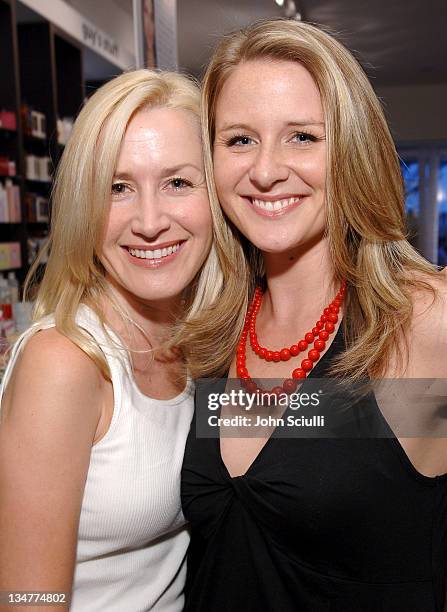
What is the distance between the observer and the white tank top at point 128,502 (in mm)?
1267

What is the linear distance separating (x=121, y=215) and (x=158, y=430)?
0.44 metres

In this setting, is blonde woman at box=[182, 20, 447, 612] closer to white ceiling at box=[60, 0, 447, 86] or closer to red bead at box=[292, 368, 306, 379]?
red bead at box=[292, 368, 306, 379]

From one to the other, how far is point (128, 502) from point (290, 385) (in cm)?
39

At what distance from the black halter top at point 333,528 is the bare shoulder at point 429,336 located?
114 mm

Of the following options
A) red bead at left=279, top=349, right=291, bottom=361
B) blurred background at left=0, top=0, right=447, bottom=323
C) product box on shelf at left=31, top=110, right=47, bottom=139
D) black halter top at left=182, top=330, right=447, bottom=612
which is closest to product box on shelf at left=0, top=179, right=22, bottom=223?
blurred background at left=0, top=0, right=447, bottom=323

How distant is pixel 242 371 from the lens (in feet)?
4.87

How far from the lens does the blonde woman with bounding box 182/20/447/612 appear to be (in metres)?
1.24

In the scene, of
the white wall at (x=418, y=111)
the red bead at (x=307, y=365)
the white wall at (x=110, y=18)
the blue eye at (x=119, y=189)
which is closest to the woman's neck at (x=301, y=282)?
the red bead at (x=307, y=365)

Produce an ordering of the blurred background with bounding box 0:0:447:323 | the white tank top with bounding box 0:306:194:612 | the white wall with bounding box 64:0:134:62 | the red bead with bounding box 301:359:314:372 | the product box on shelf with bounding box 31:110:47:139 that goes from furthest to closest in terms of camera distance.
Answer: the white wall with bounding box 64:0:134:62 < the product box on shelf with bounding box 31:110:47:139 < the blurred background with bounding box 0:0:447:323 < the red bead with bounding box 301:359:314:372 < the white tank top with bounding box 0:306:194:612

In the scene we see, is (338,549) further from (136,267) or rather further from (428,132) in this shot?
(428,132)

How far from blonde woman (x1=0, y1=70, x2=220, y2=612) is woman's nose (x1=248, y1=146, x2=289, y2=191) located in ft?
0.57

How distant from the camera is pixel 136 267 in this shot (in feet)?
4.68

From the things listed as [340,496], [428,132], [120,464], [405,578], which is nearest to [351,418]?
[340,496]

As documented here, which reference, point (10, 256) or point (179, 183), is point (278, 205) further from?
point (10, 256)
